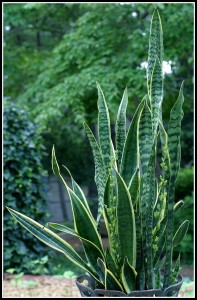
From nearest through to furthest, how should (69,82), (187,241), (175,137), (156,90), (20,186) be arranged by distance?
(175,137) → (156,90) → (20,186) → (69,82) → (187,241)

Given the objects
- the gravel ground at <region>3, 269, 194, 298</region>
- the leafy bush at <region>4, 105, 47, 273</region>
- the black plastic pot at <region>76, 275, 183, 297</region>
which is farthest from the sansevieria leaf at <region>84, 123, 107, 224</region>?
the leafy bush at <region>4, 105, 47, 273</region>

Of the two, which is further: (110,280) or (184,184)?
(184,184)

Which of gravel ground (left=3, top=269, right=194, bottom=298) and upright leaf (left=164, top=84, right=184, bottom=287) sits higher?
upright leaf (left=164, top=84, right=184, bottom=287)

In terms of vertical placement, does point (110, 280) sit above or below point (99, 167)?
below

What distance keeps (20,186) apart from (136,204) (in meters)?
2.15

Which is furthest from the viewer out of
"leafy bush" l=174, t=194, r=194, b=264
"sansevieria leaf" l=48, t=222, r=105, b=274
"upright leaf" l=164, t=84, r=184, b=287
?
"leafy bush" l=174, t=194, r=194, b=264

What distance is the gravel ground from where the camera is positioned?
294cm

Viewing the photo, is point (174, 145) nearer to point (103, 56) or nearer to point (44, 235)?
point (44, 235)

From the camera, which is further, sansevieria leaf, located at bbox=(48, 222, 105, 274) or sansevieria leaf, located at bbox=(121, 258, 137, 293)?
sansevieria leaf, located at bbox=(48, 222, 105, 274)

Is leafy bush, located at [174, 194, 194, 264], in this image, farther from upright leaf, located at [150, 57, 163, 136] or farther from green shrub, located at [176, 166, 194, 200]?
upright leaf, located at [150, 57, 163, 136]

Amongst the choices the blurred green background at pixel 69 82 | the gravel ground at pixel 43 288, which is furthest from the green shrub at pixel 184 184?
the gravel ground at pixel 43 288

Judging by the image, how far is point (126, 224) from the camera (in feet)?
4.51

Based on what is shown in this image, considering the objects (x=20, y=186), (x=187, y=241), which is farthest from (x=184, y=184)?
(x=20, y=186)

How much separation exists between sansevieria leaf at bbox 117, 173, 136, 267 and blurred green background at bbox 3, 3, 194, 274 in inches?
84.9
